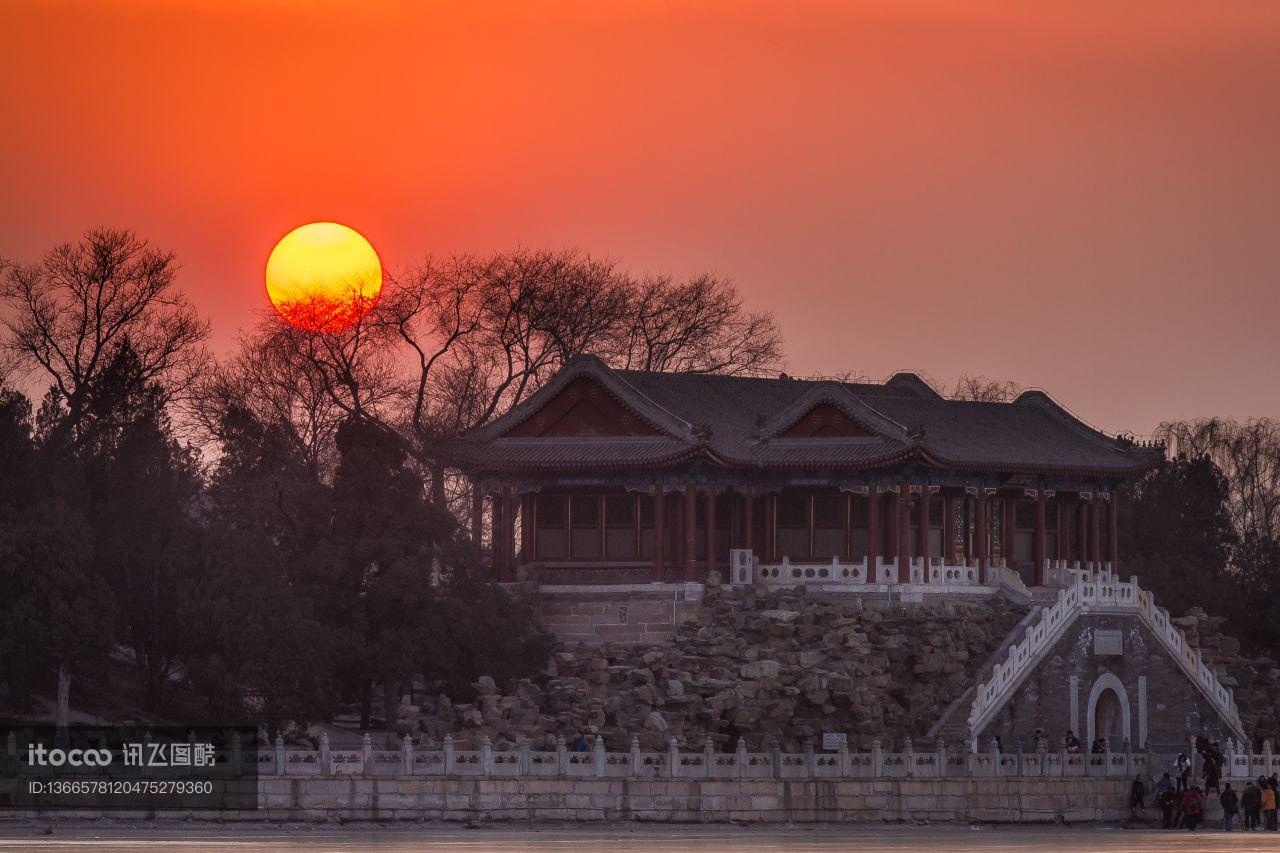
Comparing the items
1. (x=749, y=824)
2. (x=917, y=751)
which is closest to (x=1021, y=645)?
(x=917, y=751)

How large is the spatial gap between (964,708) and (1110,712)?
6828 millimetres

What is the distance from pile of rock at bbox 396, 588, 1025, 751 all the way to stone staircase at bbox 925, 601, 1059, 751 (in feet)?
0.93

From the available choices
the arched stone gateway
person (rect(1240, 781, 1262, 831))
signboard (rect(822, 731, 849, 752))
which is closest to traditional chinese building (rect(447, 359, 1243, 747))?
the arched stone gateway

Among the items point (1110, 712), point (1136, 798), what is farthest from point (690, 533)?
point (1136, 798)

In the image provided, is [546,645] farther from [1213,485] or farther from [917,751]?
[1213,485]

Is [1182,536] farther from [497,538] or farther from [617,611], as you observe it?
[617,611]

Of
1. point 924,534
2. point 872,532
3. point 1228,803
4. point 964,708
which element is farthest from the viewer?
point 924,534

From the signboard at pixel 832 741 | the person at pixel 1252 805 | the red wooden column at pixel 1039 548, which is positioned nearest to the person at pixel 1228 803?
the person at pixel 1252 805

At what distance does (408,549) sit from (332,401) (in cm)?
1693

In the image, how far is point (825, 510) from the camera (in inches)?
2928

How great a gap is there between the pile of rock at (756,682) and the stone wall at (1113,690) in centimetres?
148

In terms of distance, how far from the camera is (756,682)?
65.0m

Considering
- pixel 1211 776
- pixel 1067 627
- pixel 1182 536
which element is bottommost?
pixel 1211 776

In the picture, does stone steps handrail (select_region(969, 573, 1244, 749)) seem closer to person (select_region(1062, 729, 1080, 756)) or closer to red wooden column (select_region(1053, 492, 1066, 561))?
person (select_region(1062, 729, 1080, 756))
